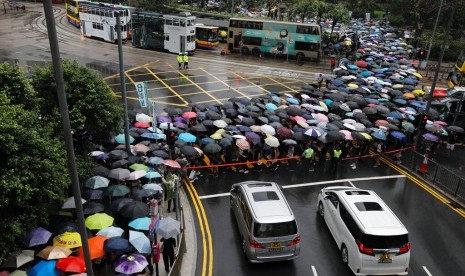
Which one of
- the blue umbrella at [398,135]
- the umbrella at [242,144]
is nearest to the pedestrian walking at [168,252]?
the umbrella at [242,144]

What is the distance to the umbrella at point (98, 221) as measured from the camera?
35.9 ft

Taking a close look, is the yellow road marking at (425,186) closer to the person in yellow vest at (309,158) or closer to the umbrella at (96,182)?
the person in yellow vest at (309,158)

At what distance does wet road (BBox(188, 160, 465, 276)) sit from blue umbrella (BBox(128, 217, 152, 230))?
7.76 ft

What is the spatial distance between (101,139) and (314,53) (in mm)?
30056

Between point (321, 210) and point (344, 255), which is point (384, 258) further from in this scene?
point (321, 210)

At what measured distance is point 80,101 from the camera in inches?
511

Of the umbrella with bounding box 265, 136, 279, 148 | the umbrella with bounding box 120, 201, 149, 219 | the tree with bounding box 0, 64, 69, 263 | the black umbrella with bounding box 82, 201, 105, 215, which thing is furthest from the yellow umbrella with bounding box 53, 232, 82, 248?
the umbrella with bounding box 265, 136, 279, 148

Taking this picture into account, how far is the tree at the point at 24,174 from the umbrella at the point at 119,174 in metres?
2.63

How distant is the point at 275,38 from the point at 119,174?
30.8 m

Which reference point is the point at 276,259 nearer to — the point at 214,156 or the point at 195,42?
the point at 214,156

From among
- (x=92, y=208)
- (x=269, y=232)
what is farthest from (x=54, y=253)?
(x=269, y=232)

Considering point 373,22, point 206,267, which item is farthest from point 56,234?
point 373,22

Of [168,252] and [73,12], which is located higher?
[73,12]

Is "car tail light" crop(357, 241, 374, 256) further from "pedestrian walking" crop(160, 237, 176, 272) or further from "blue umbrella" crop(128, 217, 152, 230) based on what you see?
"blue umbrella" crop(128, 217, 152, 230)
